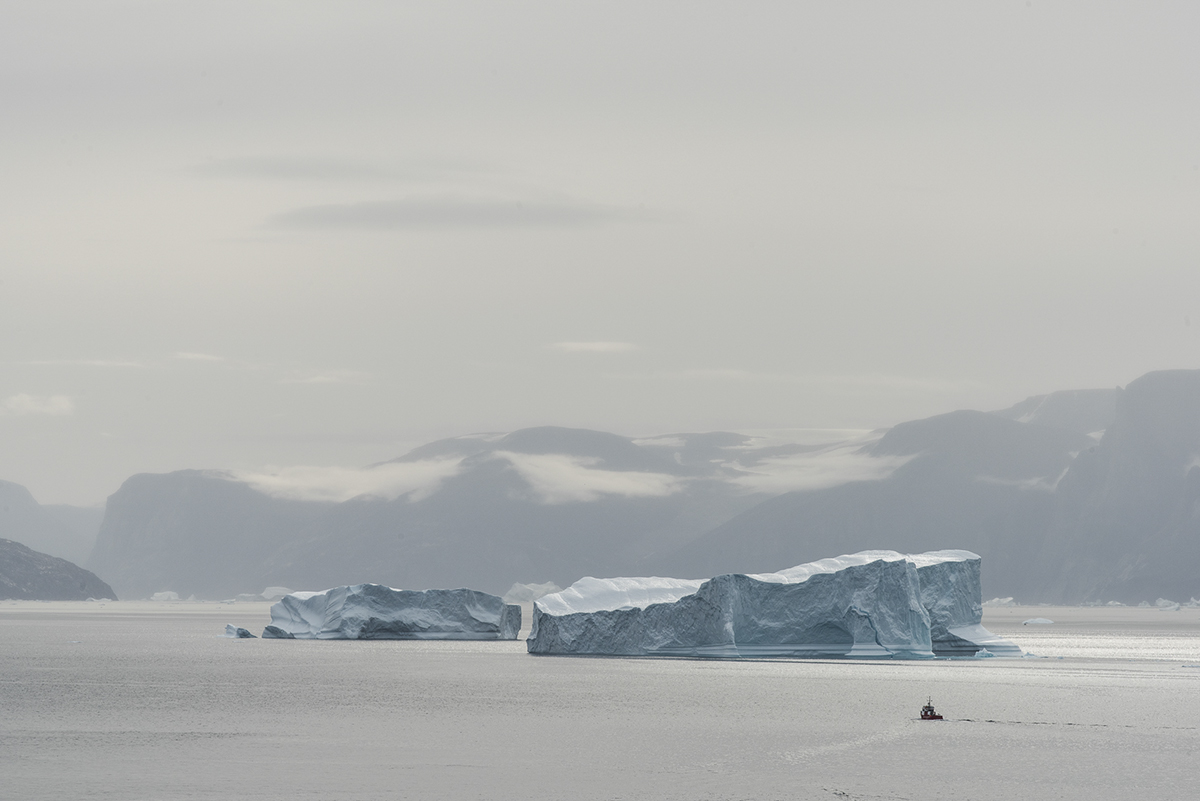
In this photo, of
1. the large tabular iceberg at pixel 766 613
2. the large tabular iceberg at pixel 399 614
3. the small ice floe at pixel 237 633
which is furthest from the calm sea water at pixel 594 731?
the small ice floe at pixel 237 633

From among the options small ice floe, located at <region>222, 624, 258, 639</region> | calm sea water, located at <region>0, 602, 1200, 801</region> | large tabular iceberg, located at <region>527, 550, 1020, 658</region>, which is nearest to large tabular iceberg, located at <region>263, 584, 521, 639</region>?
small ice floe, located at <region>222, 624, 258, 639</region>

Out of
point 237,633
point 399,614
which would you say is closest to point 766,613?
point 399,614

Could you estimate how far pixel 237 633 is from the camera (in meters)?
91.1

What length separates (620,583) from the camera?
193 feet

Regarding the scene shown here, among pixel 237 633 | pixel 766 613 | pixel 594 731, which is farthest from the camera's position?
pixel 237 633

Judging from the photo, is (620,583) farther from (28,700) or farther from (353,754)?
(353,754)

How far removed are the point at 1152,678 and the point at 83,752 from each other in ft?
132

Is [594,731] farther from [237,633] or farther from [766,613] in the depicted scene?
[237,633]

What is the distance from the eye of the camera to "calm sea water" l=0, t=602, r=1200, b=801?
81.1 feet

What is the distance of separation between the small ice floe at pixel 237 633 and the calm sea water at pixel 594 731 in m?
29.6

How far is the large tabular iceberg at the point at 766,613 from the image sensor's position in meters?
54.8

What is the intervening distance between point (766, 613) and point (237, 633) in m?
46.4

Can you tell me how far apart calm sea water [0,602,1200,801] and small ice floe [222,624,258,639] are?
29642mm

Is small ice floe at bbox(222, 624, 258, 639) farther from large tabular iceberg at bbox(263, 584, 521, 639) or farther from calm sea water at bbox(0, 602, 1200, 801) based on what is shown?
calm sea water at bbox(0, 602, 1200, 801)
